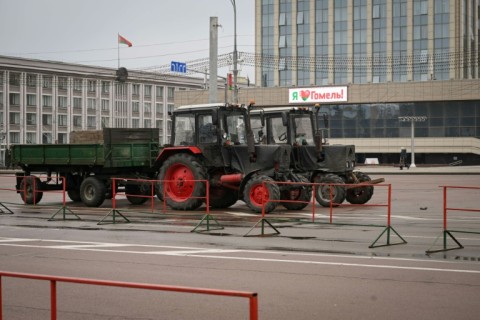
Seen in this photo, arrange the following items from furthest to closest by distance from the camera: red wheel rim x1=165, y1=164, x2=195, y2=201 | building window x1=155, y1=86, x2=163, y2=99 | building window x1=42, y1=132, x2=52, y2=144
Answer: building window x1=155, y1=86, x2=163, y2=99 → building window x1=42, y1=132, x2=52, y2=144 → red wheel rim x1=165, y1=164, x2=195, y2=201

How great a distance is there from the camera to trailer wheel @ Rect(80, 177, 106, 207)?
23281 mm

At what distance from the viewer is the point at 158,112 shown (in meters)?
104

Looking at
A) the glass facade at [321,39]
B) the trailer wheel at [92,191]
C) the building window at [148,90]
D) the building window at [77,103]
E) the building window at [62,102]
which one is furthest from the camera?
the building window at [148,90]

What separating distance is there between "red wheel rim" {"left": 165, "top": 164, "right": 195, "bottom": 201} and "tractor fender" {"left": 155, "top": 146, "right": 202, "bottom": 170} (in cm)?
47

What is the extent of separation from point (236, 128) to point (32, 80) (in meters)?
73.5

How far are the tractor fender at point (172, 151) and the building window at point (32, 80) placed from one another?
70844 mm

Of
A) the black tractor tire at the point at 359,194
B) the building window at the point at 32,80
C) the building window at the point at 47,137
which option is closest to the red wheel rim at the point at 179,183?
the black tractor tire at the point at 359,194

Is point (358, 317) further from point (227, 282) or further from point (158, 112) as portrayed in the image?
point (158, 112)

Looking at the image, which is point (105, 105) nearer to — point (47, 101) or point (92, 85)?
point (92, 85)

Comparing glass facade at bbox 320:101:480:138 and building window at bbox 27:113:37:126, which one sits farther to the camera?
building window at bbox 27:113:37:126

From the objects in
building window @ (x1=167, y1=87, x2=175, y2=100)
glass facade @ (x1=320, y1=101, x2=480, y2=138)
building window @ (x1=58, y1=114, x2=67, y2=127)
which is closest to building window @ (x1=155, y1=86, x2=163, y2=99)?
building window @ (x1=167, y1=87, x2=175, y2=100)

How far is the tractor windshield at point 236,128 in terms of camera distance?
70.8 feet

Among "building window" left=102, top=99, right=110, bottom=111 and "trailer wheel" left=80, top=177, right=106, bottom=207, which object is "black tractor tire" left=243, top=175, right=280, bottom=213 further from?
"building window" left=102, top=99, right=110, bottom=111

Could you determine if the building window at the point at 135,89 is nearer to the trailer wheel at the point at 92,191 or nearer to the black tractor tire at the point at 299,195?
the trailer wheel at the point at 92,191
